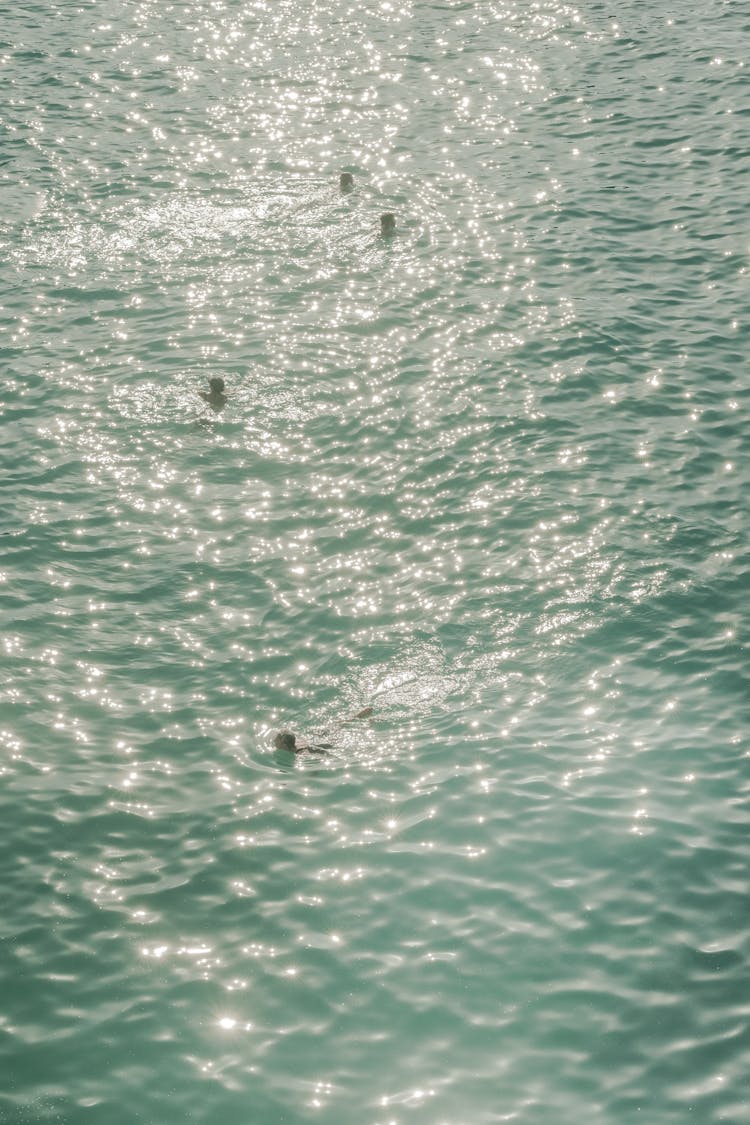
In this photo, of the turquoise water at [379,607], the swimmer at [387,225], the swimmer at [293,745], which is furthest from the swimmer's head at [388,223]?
the swimmer at [293,745]

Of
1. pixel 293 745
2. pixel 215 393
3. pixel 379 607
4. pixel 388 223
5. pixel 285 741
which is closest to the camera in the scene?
pixel 285 741

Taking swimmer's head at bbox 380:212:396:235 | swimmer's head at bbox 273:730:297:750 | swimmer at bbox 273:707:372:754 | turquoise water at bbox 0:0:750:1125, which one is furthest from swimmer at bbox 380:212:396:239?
swimmer's head at bbox 273:730:297:750

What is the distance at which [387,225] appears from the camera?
24734 mm

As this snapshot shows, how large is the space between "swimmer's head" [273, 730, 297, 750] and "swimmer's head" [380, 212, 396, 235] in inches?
527

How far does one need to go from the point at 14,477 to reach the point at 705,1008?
12412mm

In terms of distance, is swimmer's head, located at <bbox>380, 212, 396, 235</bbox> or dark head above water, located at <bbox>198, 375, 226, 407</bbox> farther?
swimmer's head, located at <bbox>380, 212, 396, 235</bbox>

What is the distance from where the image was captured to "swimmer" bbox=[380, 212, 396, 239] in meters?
24.6

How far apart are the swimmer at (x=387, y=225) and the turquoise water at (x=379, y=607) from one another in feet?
0.81

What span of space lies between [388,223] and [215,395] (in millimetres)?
6476

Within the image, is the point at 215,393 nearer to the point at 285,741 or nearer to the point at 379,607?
the point at 379,607

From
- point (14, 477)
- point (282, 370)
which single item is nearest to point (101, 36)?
point (282, 370)

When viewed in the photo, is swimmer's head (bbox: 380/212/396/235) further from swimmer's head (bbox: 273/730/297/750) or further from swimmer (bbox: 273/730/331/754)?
swimmer's head (bbox: 273/730/297/750)

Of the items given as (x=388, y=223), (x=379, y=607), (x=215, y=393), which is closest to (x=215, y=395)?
(x=215, y=393)

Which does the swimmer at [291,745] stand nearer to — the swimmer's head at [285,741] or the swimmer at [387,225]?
the swimmer's head at [285,741]
